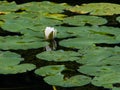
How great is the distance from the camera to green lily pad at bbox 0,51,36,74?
85.7 inches

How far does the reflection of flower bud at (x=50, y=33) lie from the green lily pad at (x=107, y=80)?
0.64 metres

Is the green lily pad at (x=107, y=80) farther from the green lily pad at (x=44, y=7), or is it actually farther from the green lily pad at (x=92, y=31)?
the green lily pad at (x=44, y=7)

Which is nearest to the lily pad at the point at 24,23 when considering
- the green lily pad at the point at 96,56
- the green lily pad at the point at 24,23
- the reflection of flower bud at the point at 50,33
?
the green lily pad at the point at 24,23

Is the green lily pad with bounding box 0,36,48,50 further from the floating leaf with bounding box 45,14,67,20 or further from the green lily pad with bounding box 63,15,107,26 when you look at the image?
the floating leaf with bounding box 45,14,67,20

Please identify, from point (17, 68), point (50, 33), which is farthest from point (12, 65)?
point (50, 33)

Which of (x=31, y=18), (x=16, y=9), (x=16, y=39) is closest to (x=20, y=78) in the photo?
(x=16, y=39)

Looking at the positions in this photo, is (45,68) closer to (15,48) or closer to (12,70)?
(12,70)

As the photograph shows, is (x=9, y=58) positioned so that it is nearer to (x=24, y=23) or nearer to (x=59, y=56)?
(x=59, y=56)

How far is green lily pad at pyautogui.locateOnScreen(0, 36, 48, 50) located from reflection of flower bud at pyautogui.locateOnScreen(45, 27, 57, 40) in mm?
51

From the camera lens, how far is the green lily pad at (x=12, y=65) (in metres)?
2.18

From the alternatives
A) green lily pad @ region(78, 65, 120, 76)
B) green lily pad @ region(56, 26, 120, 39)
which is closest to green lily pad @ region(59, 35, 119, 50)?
green lily pad @ region(56, 26, 120, 39)

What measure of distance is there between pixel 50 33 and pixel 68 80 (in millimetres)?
622

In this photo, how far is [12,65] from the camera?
2.23 meters

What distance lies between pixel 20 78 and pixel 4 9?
1384 millimetres
